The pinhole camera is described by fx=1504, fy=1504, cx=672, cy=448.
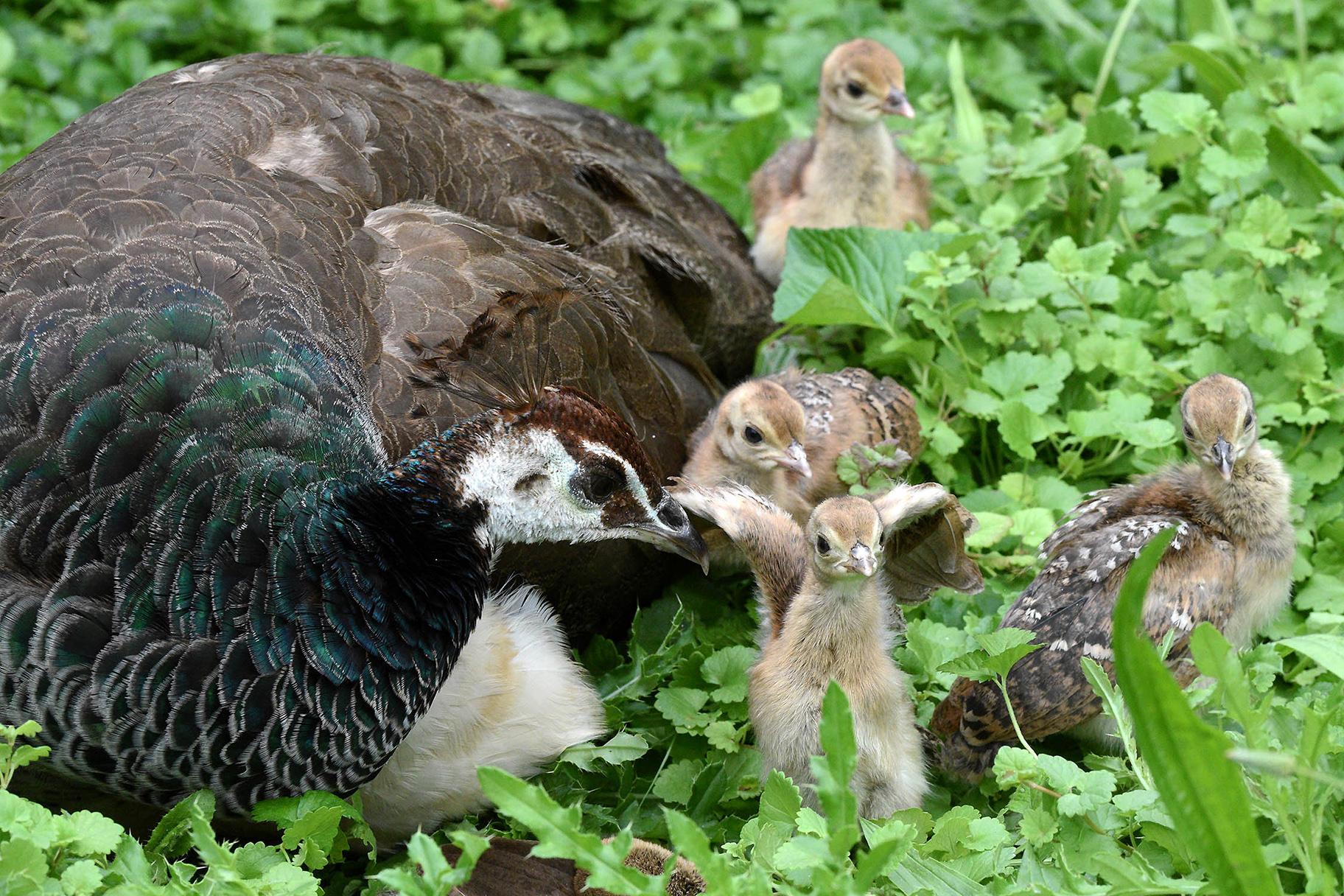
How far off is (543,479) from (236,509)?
0.59 meters

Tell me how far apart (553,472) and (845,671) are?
0.73 m

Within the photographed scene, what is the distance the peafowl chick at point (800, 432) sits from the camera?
146 inches

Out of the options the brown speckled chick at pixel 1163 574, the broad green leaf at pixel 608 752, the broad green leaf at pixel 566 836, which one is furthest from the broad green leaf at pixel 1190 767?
the broad green leaf at pixel 608 752

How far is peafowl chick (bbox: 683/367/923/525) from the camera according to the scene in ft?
12.1

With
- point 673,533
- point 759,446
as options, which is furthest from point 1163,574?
point 673,533

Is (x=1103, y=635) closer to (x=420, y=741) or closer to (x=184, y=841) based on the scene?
(x=420, y=741)

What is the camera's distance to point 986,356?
14.2 feet

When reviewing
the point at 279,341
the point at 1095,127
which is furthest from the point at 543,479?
the point at 1095,127

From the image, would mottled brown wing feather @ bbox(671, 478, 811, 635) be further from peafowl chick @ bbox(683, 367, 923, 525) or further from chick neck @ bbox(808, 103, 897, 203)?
chick neck @ bbox(808, 103, 897, 203)

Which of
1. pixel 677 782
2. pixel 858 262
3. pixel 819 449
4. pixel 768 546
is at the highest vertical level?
pixel 858 262

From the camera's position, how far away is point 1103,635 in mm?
3201

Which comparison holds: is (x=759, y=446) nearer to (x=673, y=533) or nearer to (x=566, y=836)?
(x=673, y=533)

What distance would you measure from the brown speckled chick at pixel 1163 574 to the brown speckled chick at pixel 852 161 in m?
1.50

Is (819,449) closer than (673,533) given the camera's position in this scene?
No
